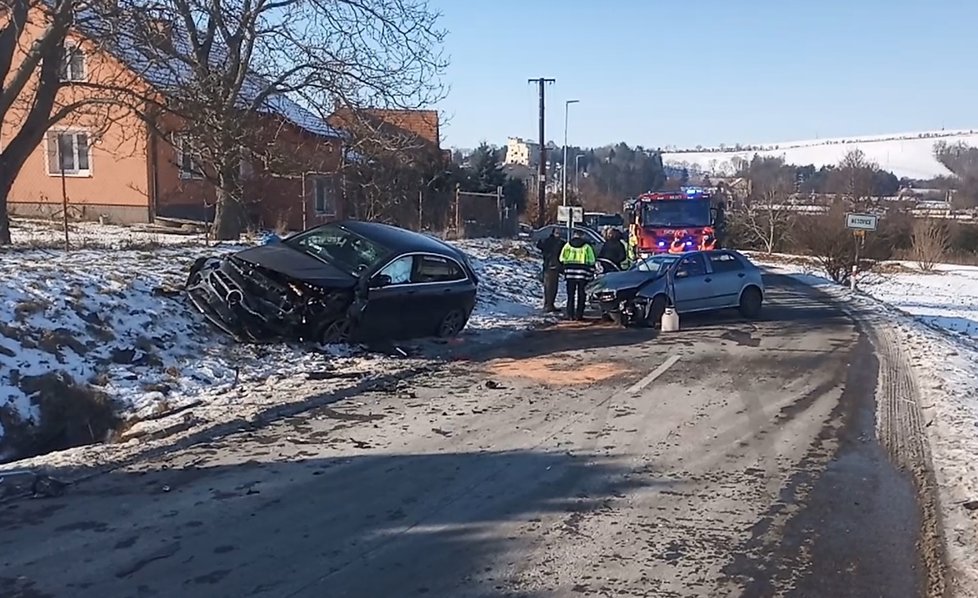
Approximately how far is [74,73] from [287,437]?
18098 millimetres

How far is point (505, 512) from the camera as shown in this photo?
21.6ft

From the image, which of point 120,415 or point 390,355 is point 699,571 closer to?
point 120,415

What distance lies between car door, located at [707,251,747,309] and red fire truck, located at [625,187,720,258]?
4068 millimetres

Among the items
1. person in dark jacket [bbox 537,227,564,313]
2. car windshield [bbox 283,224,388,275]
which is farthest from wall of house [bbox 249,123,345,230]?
car windshield [bbox 283,224,388,275]

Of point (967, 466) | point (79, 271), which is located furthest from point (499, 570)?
point (79, 271)

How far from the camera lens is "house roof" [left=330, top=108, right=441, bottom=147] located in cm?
2338

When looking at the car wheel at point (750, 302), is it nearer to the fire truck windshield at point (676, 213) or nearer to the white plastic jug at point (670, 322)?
the white plastic jug at point (670, 322)

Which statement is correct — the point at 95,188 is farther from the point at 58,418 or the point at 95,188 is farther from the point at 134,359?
the point at 58,418

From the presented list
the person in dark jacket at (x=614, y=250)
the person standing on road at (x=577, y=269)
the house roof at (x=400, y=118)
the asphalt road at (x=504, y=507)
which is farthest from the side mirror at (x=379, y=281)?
the house roof at (x=400, y=118)

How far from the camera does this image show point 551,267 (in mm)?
19156

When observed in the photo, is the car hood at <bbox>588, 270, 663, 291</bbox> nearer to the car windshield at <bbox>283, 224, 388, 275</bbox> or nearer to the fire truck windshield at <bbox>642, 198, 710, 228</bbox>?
the car windshield at <bbox>283, 224, 388, 275</bbox>

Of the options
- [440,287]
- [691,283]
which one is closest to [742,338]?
[691,283]

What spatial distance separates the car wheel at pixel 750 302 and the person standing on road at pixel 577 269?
3284 mm

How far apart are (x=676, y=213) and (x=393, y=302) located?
12.5 metres
